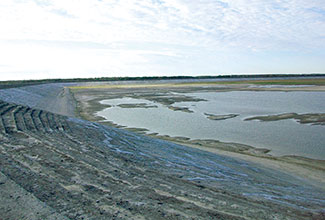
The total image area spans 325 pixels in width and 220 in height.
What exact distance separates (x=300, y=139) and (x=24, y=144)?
13.2 metres

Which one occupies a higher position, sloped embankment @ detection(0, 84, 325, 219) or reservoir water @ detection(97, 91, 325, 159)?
sloped embankment @ detection(0, 84, 325, 219)

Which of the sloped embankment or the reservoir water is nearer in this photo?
the sloped embankment

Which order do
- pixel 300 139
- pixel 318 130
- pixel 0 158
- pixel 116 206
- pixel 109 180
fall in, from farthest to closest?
pixel 318 130 < pixel 300 139 < pixel 0 158 < pixel 109 180 < pixel 116 206

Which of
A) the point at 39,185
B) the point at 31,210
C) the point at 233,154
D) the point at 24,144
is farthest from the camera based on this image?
the point at 233,154

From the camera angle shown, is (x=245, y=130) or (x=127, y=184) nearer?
(x=127, y=184)

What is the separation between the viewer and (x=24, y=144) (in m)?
9.02

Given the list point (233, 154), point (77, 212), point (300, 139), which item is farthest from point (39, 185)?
point (300, 139)

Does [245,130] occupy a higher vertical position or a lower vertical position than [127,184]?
lower

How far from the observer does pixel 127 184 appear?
6688 mm

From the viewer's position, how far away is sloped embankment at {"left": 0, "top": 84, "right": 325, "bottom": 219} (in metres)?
5.38

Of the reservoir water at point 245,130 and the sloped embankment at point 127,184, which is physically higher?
the sloped embankment at point 127,184

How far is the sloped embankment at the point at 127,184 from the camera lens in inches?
212

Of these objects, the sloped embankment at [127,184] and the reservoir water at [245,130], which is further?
the reservoir water at [245,130]

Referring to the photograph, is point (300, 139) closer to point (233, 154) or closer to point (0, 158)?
point (233, 154)
